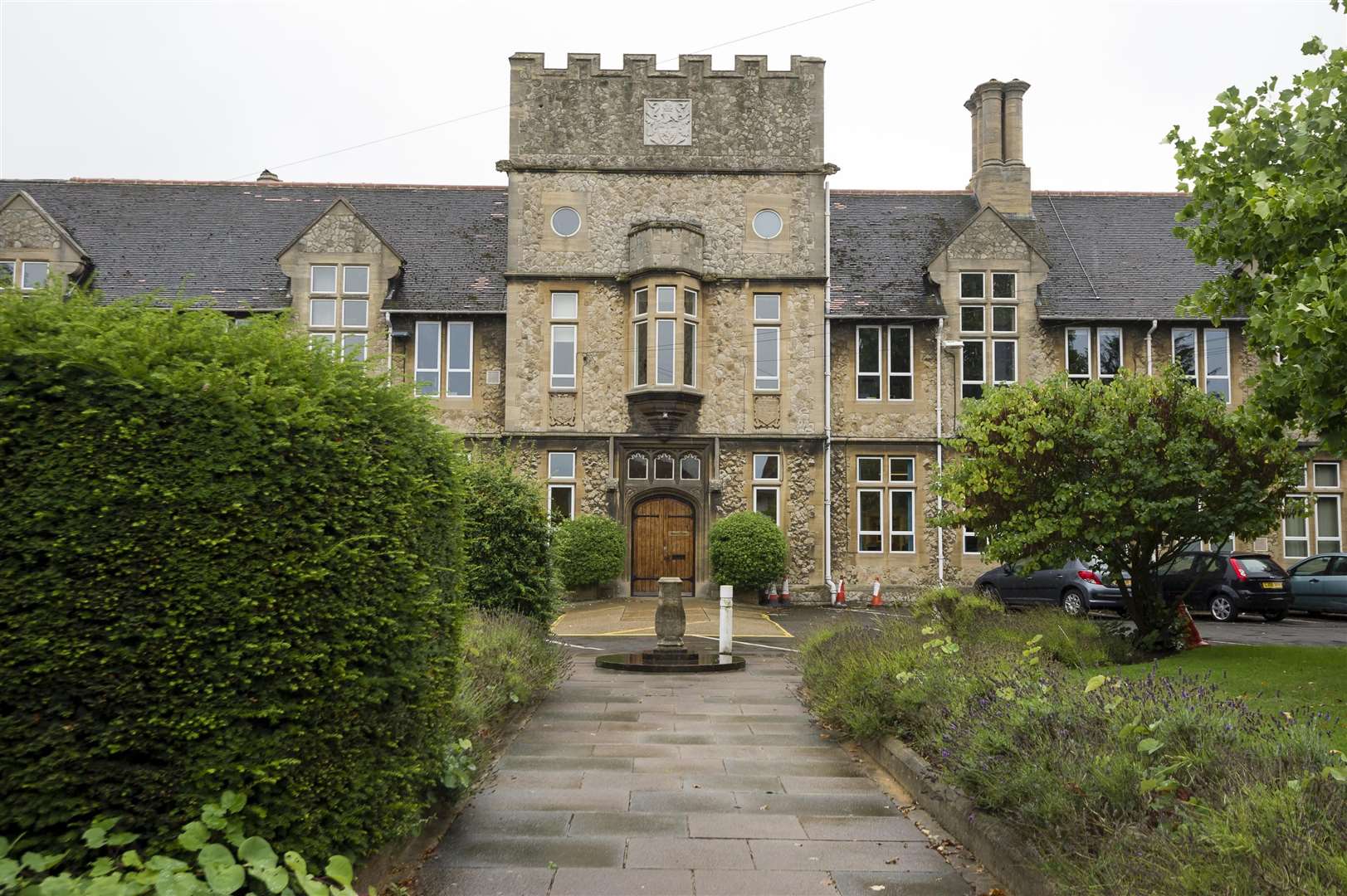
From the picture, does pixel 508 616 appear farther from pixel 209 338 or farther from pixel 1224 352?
pixel 1224 352

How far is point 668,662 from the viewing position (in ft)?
46.5

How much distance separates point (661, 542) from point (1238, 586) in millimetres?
12851

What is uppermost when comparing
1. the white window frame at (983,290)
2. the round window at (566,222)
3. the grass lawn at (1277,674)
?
the round window at (566,222)

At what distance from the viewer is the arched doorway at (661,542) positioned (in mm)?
27047

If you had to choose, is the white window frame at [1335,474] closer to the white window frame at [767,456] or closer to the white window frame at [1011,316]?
the white window frame at [1011,316]

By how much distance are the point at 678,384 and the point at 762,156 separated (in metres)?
6.33

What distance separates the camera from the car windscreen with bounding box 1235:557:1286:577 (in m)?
22.4

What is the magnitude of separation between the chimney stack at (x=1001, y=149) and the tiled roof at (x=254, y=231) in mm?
13543

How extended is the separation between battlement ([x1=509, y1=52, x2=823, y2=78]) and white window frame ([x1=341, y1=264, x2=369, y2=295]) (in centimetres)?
627

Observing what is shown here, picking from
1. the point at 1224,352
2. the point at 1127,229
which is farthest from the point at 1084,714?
the point at 1127,229

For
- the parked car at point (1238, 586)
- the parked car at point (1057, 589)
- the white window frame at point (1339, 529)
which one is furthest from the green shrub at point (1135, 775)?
the white window frame at point (1339, 529)

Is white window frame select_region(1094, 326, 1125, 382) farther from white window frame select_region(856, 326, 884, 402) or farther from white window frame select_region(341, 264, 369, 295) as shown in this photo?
white window frame select_region(341, 264, 369, 295)

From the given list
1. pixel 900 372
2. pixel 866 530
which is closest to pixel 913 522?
pixel 866 530

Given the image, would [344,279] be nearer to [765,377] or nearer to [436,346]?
[436,346]
